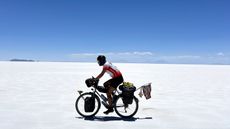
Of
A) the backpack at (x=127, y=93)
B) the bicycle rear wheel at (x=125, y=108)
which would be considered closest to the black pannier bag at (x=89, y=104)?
the bicycle rear wheel at (x=125, y=108)

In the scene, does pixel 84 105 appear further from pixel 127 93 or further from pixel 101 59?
pixel 101 59

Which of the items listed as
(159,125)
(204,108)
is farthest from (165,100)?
(159,125)

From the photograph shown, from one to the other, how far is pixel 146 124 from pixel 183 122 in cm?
116

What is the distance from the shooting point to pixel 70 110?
38.1 feet

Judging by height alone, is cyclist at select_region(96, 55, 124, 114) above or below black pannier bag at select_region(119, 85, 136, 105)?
above

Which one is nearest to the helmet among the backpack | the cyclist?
the cyclist

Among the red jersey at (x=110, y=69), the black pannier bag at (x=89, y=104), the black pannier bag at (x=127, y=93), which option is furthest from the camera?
the black pannier bag at (x=89, y=104)

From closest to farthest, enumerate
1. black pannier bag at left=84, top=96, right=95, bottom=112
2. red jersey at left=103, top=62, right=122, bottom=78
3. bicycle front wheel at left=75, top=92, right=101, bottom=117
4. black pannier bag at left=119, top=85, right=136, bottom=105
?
1. red jersey at left=103, top=62, right=122, bottom=78
2. black pannier bag at left=119, top=85, right=136, bottom=105
3. black pannier bag at left=84, top=96, right=95, bottom=112
4. bicycle front wheel at left=75, top=92, right=101, bottom=117

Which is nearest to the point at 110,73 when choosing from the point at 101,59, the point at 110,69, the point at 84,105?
the point at 110,69

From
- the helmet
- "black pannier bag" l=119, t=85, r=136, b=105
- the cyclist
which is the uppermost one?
the helmet

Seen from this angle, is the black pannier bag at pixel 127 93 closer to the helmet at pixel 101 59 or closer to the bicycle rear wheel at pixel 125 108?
the bicycle rear wheel at pixel 125 108

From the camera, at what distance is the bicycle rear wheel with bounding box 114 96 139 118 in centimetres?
1016

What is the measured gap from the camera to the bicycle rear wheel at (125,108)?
10.2 meters

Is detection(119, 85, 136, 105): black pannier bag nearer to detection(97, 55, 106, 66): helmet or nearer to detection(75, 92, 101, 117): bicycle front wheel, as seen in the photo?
detection(75, 92, 101, 117): bicycle front wheel
